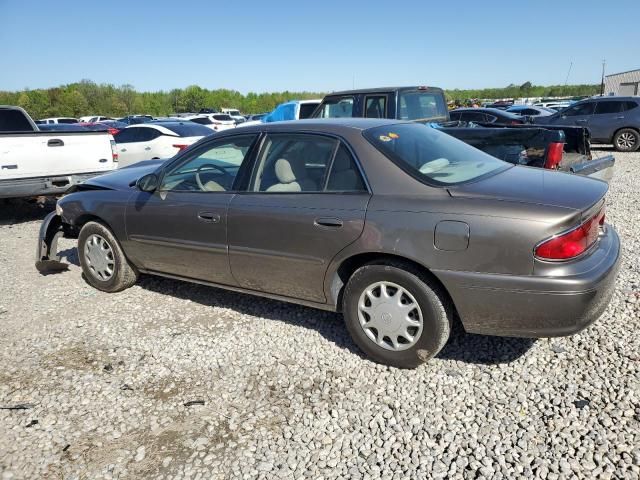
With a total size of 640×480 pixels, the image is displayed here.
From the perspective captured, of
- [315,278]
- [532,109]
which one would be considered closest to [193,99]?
[532,109]

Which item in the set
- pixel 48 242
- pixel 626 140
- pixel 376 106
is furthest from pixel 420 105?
pixel 626 140

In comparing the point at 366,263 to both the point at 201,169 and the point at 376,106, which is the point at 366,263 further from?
the point at 376,106

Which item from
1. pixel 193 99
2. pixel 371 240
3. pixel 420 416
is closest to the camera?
pixel 420 416

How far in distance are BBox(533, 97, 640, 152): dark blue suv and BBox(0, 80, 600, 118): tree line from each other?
35036mm

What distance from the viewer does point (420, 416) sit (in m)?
2.72

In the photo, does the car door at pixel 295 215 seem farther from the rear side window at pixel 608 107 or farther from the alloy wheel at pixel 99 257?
the rear side window at pixel 608 107

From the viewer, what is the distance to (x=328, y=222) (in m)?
3.19

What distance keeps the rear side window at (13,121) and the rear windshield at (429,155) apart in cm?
851

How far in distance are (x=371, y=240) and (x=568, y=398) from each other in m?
1.44

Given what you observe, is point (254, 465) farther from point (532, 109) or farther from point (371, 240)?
point (532, 109)

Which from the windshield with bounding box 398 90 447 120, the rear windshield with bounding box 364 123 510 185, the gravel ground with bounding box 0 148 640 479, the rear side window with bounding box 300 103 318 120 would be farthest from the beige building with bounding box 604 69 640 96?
the gravel ground with bounding box 0 148 640 479

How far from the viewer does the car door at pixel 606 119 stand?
1452cm

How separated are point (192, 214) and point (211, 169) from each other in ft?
1.53

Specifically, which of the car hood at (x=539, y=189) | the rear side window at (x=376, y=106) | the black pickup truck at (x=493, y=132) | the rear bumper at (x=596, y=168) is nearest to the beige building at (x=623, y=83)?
the black pickup truck at (x=493, y=132)
